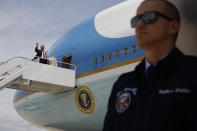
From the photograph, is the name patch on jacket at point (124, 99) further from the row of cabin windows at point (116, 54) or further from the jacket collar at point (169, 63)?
the row of cabin windows at point (116, 54)

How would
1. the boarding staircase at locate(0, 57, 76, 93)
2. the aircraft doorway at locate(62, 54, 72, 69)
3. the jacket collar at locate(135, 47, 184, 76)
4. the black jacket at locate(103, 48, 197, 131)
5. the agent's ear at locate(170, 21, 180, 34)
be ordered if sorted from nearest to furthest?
the black jacket at locate(103, 48, 197, 131) → the jacket collar at locate(135, 47, 184, 76) → the agent's ear at locate(170, 21, 180, 34) → the boarding staircase at locate(0, 57, 76, 93) → the aircraft doorway at locate(62, 54, 72, 69)

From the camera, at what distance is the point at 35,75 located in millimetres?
14289

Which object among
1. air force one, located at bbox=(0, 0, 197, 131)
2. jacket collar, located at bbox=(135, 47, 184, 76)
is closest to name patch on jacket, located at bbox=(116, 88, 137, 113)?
jacket collar, located at bbox=(135, 47, 184, 76)

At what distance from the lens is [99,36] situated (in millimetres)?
13352

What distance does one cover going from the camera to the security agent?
6.56 feet

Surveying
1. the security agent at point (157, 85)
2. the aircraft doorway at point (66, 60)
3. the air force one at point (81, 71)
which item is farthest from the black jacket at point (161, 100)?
the aircraft doorway at point (66, 60)

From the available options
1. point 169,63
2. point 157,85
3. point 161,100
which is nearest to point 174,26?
point 169,63

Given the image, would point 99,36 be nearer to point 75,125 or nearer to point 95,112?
point 95,112

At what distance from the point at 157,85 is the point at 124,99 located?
0.90 ft

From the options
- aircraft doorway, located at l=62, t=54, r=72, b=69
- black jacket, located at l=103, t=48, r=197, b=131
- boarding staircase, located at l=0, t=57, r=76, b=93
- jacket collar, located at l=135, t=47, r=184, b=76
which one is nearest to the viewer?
black jacket, located at l=103, t=48, r=197, b=131

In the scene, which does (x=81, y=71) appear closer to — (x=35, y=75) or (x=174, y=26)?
(x=35, y=75)

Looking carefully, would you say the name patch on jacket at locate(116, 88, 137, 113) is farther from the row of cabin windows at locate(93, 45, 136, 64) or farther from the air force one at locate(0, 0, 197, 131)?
the row of cabin windows at locate(93, 45, 136, 64)

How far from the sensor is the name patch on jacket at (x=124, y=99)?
2.23 metres

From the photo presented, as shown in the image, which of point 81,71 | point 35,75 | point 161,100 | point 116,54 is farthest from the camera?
point 35,75
